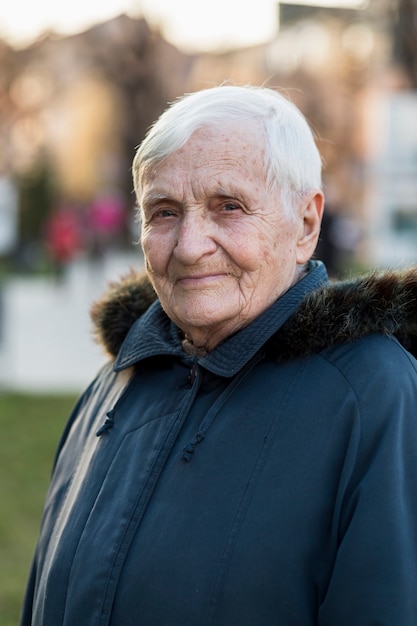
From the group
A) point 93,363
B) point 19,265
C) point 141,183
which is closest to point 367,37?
point 19,265

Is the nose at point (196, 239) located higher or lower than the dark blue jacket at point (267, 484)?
higher

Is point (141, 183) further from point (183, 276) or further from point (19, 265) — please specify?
point (19, 265)

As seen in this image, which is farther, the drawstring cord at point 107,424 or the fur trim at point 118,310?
the fur trim at point 118,310

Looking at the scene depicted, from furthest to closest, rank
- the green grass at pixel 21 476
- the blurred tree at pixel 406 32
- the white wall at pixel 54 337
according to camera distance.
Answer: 1. the blurred tree at pixel 406 32
2. the white wall at pixel 54 337
3. the green grass at pixel 21 476

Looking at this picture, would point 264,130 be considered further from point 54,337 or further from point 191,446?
point 54,337

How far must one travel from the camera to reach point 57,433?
780 centimetres

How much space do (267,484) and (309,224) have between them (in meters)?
0.61

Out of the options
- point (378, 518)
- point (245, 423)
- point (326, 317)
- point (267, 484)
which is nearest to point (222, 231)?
point (326, 317)

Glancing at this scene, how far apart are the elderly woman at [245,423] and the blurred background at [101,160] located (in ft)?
1.14

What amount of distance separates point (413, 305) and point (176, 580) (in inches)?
29.4

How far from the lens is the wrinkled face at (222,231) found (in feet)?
6.61

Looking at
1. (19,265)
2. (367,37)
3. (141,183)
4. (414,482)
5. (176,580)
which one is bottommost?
(19,265)

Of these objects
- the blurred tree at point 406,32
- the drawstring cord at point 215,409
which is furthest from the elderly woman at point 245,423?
the blurred tree at point 406,32

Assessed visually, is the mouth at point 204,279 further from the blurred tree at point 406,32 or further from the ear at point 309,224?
the blurred tree at point 406,32
